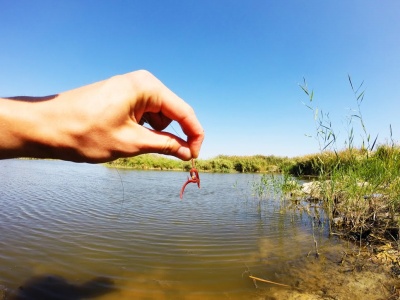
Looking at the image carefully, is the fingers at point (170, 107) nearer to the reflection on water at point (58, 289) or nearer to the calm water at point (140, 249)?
the calm water at point (140, 249)

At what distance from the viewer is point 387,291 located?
3525mm

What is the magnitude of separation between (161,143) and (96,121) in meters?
0.33

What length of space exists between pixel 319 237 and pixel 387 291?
2.84 meters

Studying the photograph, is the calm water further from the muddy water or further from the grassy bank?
the grassy bank

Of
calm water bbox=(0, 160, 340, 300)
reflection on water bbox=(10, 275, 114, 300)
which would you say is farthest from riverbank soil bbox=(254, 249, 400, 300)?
reflection on water bbox=(10, 275, 114, 300)

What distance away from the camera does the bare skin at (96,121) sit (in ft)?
3.75

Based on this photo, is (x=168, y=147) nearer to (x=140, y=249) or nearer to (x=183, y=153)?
(x=183, y=153)

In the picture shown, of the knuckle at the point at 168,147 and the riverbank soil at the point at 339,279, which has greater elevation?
the knuckle at the point at 168,147

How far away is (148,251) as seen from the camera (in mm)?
4965

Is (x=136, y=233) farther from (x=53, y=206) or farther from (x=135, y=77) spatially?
(x=135, y=77)

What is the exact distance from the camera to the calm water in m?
3.52

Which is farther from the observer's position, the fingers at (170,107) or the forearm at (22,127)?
the fingers at (170,107)

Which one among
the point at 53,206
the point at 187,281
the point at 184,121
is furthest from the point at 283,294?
the point at 53,206

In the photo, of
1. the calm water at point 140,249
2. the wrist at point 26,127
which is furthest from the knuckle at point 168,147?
the calm water at point 140,249
